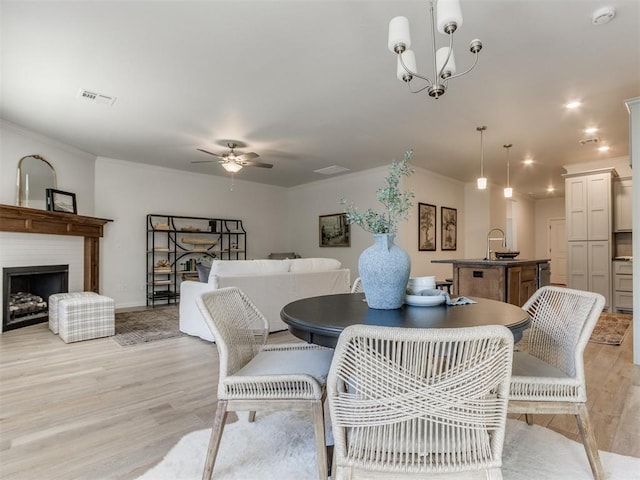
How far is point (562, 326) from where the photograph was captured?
1.64 m

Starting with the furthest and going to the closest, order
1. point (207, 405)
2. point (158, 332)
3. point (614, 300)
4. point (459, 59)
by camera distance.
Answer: point (614, 300) < point (158, 332) < point (459, 59) < point (207, 405)

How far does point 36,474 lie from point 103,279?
4.82 metres

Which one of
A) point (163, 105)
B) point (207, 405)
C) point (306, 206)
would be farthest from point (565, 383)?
point (306, 206)

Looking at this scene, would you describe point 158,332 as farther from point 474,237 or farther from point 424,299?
point 474,237

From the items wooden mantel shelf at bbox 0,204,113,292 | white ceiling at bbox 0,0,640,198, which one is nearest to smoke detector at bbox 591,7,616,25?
white ceiling at bbox 0,0,640,198

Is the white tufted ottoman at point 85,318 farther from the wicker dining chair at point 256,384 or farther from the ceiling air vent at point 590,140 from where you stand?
the ceiling air vent at point 590,140

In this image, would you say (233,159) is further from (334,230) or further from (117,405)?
(117,405)

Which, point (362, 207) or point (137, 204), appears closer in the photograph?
point (137, 204)

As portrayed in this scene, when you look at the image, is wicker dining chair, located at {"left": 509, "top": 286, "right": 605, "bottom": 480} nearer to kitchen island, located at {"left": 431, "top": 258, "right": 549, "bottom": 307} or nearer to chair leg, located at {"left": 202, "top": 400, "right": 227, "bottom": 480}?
chair leg, located at {"left": 202, "top": 400, "right": 227, "bottom": 480}

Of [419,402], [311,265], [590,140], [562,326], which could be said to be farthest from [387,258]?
[590,140]

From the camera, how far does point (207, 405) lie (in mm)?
2285

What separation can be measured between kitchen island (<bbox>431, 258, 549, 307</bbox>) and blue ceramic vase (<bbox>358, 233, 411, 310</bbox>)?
100 inches

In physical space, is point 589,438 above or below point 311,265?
below

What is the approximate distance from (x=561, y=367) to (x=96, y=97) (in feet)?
14.2
